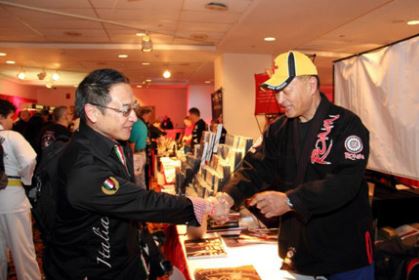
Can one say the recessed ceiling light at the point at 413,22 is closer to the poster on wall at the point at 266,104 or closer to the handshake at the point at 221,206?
the poster on wall at the point at 266,104

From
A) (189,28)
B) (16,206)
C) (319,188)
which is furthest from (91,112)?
(189,28)

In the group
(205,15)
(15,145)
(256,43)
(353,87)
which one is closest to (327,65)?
(256,43)

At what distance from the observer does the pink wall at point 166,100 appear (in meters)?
18.3

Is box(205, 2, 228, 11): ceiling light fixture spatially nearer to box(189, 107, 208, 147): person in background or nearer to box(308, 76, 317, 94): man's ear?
box(189, 107, 208, 147): person in background

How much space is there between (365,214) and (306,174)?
12.1 inches

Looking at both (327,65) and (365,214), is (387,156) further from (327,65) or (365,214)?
(327,65)

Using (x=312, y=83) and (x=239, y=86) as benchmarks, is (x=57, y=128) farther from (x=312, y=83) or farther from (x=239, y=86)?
(x=239, y=86)

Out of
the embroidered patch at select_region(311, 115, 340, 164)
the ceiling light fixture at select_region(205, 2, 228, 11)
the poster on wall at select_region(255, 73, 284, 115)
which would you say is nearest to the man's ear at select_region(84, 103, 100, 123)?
the embroidered patch at select_region(311, 115, 340, 164)

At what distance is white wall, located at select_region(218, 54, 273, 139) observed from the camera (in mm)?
8367

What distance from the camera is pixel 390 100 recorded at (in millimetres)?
2766

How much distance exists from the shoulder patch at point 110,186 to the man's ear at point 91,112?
10.2 inches

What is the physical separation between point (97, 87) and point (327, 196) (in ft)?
3.18

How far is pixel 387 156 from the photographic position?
2.88 m

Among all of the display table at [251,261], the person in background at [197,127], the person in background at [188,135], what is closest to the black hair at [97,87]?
the display table at [251,261]
